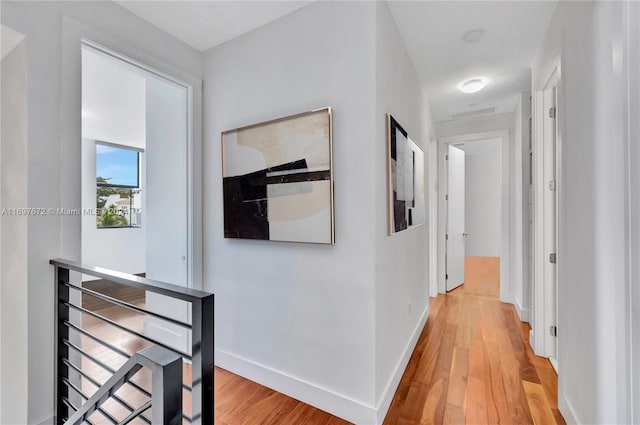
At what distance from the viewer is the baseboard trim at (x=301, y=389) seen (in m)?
1.69

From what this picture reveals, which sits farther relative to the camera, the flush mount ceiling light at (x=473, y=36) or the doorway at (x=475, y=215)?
the doorway at (x=475, y=215)

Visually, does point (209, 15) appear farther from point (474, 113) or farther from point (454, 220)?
point (454, 220)

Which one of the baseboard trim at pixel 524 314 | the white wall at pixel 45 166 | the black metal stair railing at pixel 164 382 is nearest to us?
the black metal stair railing at pixel 164 382

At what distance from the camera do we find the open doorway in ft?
8.00

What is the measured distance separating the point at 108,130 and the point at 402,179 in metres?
4.93

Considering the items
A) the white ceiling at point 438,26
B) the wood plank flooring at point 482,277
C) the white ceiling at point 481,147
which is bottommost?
the wood plank flooring at point 482,277

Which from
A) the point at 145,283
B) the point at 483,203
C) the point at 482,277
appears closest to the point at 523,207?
the point at 482,277

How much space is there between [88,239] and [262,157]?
483 centimetres

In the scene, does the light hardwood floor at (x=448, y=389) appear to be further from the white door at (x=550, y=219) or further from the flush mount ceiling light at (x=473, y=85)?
the flush mount ceiling light at (x=473, y=85)

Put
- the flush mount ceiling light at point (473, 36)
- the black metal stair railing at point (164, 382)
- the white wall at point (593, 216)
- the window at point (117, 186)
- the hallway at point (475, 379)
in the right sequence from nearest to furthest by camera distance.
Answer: the black metal stair railing at point (164, 382)
the white wall at point (593, 216)
the hallway at point (475, 379)
the flush mount ceiling light at point (473, 36)
the window at point (117, 186)

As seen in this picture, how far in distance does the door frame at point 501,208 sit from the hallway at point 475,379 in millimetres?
797

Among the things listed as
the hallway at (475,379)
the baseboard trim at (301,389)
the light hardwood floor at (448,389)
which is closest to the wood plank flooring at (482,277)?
the hallway at (475,379)

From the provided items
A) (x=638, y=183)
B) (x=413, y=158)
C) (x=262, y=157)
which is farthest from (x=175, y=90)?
(x=638, y=183)

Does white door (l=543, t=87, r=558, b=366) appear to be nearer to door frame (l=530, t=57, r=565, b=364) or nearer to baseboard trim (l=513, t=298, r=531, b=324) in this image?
door frame (l=530, t=57, r=565, b=364)
